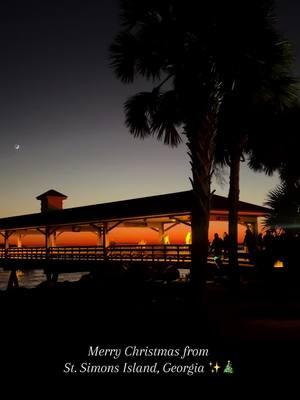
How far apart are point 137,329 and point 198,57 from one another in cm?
604

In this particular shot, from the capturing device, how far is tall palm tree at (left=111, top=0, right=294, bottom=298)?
9633mm

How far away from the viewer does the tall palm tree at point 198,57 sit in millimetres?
9633

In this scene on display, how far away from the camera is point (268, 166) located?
15617 millimetres

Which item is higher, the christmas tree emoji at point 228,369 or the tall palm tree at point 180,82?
the tall palm tree at point 180,82

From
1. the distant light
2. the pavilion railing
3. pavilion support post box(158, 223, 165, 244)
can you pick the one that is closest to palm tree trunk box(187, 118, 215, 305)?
the distant light

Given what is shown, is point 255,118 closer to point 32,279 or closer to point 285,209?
point 285,209

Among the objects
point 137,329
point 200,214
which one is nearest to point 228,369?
point 137,329

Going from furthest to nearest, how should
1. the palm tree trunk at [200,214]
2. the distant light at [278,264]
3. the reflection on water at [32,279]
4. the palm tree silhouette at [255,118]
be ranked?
the reflection on water at [32,279], the distant light at [278,264], the palm tree silhouette at [255,118], the palm tree trunk at [200,214]

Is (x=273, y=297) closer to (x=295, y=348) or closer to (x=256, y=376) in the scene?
(x=295, y=348)

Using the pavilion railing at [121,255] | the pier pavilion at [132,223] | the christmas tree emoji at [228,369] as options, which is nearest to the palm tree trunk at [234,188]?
the pier pavilion at [132,223]

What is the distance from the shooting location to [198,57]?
986 cm

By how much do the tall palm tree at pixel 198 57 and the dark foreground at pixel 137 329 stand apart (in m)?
1.49

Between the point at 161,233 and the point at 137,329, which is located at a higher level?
the point at 161,233

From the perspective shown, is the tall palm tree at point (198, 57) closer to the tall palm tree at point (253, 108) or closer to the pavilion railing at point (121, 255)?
the tall palm tree at point (253, 108)
